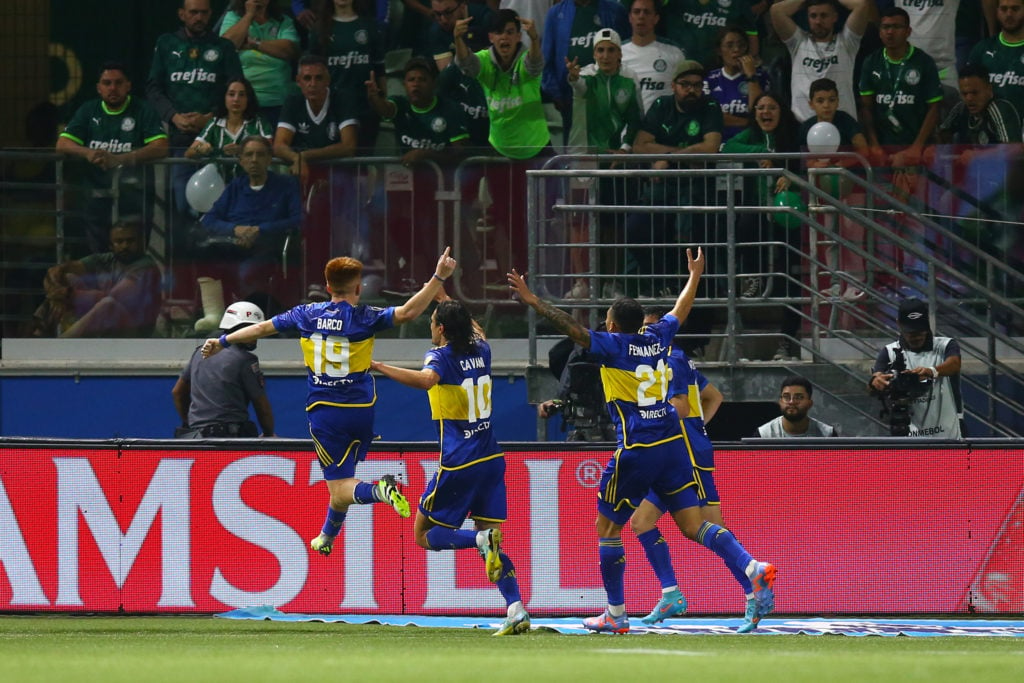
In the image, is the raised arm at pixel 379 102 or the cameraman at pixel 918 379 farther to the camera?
the raised arm at pixel 379 102

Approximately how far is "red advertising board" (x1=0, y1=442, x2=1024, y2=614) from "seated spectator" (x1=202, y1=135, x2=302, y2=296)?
9.05 ft

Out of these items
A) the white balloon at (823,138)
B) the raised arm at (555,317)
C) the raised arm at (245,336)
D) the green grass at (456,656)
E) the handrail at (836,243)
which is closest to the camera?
the green grass at (456,656)

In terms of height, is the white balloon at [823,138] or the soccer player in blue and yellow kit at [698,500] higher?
the white balloon at [823,138]

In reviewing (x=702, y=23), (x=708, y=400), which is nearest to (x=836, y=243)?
(x=708, y=400)

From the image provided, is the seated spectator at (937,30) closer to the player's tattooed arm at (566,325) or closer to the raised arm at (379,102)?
the raised arm at (379,102)

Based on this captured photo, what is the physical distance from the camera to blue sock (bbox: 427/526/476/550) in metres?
10.6

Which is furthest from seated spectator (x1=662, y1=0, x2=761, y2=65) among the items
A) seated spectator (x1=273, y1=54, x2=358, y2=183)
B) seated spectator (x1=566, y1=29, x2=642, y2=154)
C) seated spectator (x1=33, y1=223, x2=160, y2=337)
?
seated spectator (x1=33, y1=223, x2=160, y2=337)

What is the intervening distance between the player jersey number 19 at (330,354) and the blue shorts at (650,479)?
6.18 feet

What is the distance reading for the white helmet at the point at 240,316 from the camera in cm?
1388

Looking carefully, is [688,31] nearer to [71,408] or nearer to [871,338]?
[871,338]

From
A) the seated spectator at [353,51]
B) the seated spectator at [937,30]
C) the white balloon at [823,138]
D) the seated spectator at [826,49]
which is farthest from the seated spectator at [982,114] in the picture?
the seated spectator at [353,51]

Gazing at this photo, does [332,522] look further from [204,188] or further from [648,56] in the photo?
[648,56]

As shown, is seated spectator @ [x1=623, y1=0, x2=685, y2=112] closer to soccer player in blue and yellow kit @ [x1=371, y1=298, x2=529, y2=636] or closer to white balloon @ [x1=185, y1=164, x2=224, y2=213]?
white balloon @ [x1=185, y1=164, x2=224, y2=213]

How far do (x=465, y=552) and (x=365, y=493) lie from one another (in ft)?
6.09
